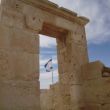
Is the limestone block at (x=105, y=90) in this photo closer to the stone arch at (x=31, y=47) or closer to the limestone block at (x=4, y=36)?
the stone arch at (x=31, y=47)

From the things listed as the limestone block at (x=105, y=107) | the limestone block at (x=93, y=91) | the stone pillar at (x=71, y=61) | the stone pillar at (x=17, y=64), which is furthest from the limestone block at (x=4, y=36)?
the limestone block at (x=105, y=107)

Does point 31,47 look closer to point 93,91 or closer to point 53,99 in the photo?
point 93,91

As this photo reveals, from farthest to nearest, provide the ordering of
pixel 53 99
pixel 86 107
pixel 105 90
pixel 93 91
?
pixel 53 99, pixel 86 107, pixel 93 91, pixel 105 90

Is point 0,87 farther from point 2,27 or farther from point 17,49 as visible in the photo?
point 2,27

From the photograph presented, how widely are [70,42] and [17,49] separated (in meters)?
→ 2.40

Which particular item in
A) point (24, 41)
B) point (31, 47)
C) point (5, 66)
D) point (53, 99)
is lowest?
point (53, 99)

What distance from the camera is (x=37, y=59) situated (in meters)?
5.46

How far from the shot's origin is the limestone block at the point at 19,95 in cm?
455

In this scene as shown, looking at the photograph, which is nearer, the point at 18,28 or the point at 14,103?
the point at 14,103

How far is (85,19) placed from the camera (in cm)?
737

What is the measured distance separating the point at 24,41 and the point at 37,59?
0.66 m

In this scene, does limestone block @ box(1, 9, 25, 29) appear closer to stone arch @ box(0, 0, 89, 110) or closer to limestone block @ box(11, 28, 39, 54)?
stone arch @ box(0, 0, 89, 110)

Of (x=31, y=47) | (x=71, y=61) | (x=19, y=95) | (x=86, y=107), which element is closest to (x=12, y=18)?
(x=31, y=47)

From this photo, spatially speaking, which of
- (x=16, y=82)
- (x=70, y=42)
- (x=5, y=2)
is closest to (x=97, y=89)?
(x=70, y=42)
